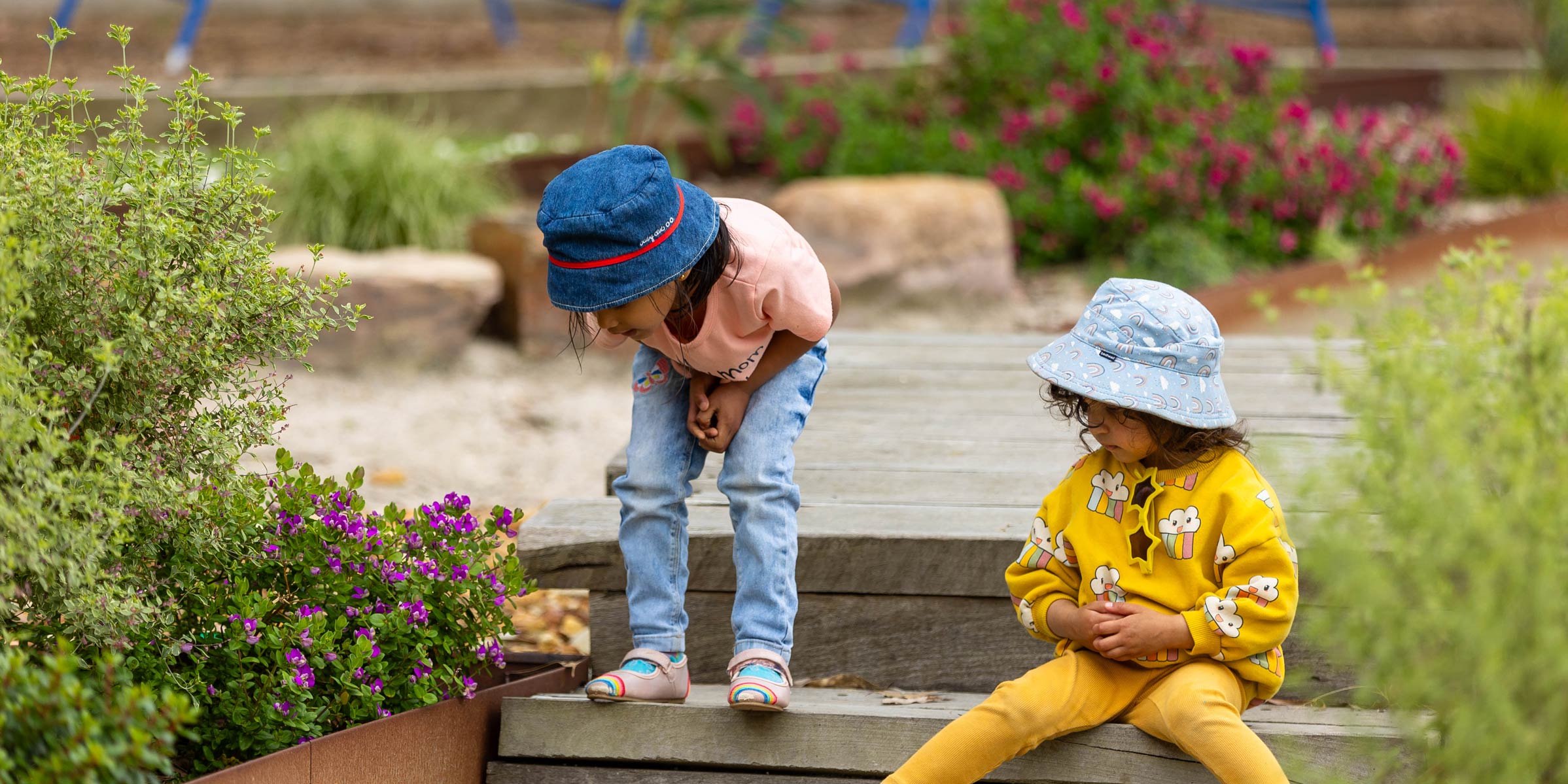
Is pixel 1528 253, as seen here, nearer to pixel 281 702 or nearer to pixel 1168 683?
pixel 1168 683

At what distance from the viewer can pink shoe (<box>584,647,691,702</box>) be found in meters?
2.33

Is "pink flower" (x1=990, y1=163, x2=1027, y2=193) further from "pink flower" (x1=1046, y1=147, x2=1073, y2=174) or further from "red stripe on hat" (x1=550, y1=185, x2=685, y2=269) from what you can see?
"red stripe on hat" (x1=550, y1=185, x2=685, y2=269)

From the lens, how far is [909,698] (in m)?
2.47

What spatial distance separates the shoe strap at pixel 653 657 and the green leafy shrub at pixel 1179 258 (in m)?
4.32

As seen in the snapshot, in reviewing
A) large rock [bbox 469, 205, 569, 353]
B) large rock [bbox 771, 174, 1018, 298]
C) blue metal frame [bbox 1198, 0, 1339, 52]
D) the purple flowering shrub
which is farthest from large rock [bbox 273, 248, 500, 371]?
blue metal frame [bbox 1198, 0, 1339, 52]

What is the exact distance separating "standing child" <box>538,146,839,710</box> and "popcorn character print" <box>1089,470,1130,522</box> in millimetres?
511

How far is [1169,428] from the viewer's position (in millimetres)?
2135

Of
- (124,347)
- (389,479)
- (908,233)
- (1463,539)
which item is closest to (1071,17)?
(908,233)

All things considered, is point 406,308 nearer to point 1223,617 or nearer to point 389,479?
point 389,479

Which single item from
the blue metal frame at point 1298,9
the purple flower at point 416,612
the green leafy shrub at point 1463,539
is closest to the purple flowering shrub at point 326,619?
the purple flower at point 416,612

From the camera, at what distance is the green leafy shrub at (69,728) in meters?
1.51

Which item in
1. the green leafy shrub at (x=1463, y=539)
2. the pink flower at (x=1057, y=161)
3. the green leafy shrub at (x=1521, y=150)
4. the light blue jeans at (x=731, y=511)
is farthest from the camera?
the green leafy shrub at (x=1521, y=150)

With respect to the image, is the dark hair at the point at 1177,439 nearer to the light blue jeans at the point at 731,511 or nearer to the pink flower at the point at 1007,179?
the light blue jeans at the point at 731,511

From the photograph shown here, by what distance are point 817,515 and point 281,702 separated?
1023 mm
